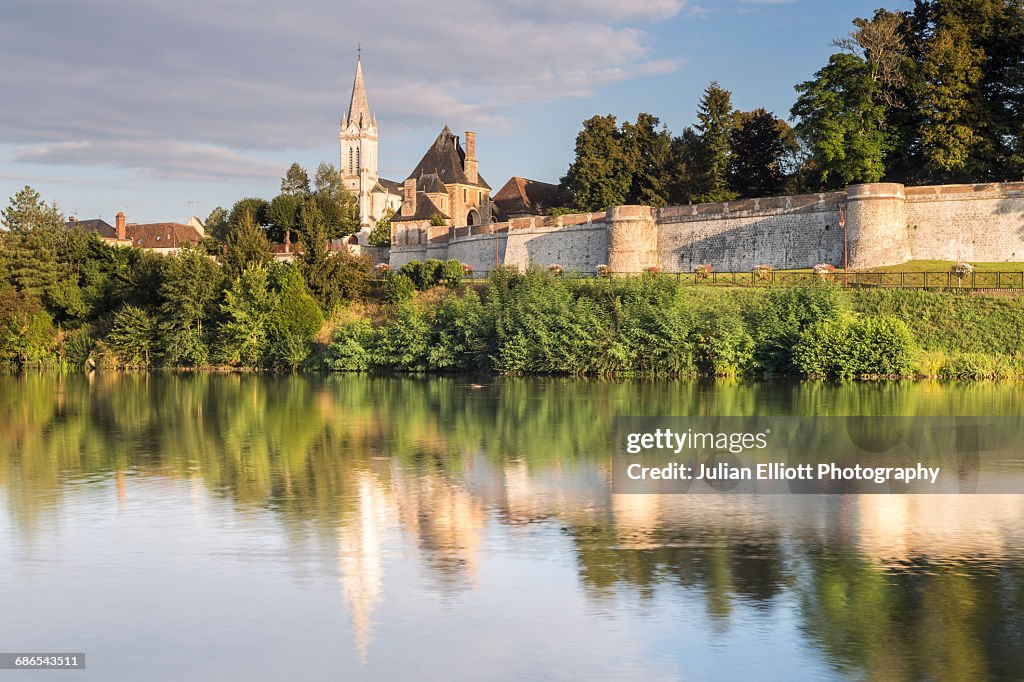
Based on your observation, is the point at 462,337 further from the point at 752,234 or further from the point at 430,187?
the point at 430,187

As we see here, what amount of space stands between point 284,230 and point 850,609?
63.8 meters

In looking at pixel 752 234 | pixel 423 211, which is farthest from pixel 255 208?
pixel 752 234

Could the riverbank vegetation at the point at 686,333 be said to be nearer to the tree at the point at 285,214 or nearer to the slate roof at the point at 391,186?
the tree at the point at 285,214

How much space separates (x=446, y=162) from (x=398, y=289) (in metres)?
40.1

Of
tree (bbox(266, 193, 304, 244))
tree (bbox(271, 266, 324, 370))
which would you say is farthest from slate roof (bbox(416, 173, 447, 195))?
tree (bbox(271, 266, 324, 370))

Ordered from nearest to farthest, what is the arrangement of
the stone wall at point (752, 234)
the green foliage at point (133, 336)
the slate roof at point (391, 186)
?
the green foliage at point (133, 336) → the stone wall at point (752, 234) → the slate roof at point (391, 186)

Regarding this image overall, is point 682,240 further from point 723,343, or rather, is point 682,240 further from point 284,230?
point 284,230

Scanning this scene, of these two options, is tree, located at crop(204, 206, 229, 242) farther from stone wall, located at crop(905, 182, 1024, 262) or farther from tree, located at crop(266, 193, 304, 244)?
stone wall, located at crop(905, 182, 1024, 262)

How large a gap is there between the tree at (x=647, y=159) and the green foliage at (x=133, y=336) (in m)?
25.3

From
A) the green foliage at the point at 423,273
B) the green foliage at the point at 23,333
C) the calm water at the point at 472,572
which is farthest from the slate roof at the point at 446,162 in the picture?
the calm water at the point at 472,572

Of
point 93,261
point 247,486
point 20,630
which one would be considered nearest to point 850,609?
point 20,630

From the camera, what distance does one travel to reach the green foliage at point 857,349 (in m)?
30.4

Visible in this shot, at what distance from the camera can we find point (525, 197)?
75000mm

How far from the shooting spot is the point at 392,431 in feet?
64.3
